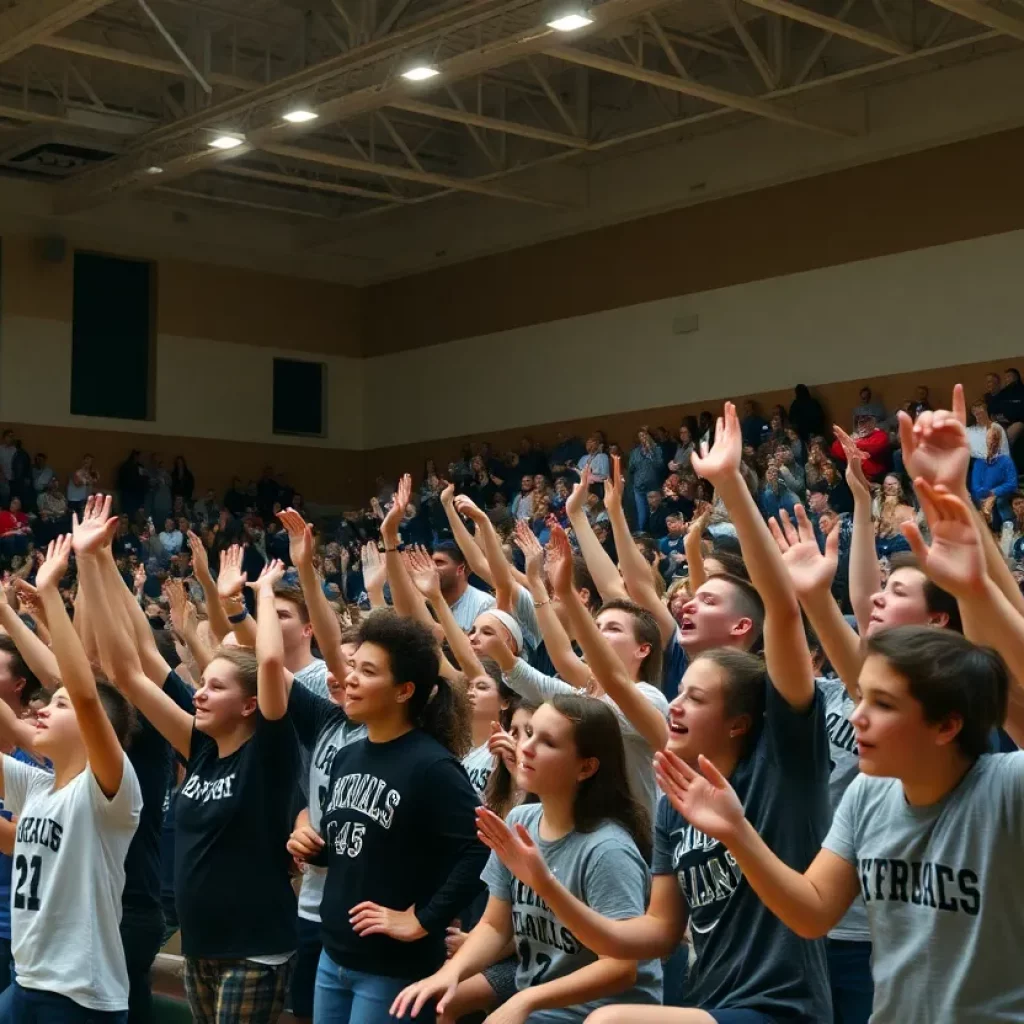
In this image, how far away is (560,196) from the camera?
20.5 m

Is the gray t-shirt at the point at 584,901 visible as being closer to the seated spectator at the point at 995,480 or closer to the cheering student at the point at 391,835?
the cheering student at the point at 391,835

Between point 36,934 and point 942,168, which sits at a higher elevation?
→ point 942,168

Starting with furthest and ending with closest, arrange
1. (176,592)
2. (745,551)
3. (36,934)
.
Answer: (176,592)
(36,934)
(745,551)

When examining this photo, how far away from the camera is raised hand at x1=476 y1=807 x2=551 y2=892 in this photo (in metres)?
2.93

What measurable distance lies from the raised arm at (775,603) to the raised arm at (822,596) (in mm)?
96

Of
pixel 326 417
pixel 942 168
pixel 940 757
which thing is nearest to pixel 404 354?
pixel 326 417

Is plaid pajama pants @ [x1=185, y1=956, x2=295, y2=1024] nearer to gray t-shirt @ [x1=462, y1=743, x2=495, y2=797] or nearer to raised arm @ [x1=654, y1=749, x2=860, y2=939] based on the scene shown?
gray t-shirt @ [x1=462, y1=743, x2=495, y2=797]

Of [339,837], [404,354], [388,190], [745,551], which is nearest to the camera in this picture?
[745,551]

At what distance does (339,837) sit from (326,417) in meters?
20.6

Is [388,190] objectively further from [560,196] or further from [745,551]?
[745,551]

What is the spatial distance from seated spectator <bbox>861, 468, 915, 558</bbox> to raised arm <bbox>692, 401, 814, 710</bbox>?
655 centimetres

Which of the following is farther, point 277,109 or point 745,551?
point 277,109

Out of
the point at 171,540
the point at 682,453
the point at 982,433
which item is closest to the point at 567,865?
the point at 982,433

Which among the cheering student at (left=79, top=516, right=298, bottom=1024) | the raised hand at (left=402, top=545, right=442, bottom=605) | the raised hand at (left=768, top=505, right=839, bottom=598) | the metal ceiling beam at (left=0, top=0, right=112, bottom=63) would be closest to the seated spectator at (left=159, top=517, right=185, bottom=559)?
the metal ceiling beam at (left=0, top=0, right=112, bottom=63)
